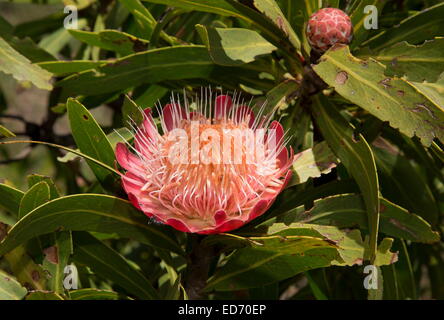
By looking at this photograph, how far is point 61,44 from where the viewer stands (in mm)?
2432

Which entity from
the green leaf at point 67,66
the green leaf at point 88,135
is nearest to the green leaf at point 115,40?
the green leaf at point 67,66

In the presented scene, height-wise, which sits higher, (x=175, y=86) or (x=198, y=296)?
(x=175, y=86)

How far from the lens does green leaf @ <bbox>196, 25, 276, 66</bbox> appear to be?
4.79ft

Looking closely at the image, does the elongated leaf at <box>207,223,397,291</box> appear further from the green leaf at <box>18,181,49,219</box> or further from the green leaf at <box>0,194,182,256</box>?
the green leaf at <box>18,181,49,219</box>

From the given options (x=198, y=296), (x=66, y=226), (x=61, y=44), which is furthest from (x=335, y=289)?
(x=61, y=44)

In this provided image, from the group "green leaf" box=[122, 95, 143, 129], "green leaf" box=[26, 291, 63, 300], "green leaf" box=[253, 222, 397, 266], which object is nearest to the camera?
"green leaf" box=[26, 291, 63, 300]

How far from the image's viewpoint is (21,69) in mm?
1609

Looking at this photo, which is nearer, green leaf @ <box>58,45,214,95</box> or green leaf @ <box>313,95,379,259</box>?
green leaf @ <box>313,95,379,259</box>

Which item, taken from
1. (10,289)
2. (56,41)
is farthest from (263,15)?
(56,41)

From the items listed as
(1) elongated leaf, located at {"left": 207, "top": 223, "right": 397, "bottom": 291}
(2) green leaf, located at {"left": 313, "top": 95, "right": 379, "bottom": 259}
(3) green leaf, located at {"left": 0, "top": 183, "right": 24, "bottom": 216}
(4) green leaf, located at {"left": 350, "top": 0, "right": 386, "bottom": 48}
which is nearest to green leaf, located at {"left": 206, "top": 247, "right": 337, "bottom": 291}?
(1) elongated leaf, located at {"left": 207, "top": 223, "right": 397, "bottom": 291}

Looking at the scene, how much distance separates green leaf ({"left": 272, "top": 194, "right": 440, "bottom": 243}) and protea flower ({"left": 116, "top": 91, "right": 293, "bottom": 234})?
118 mm
